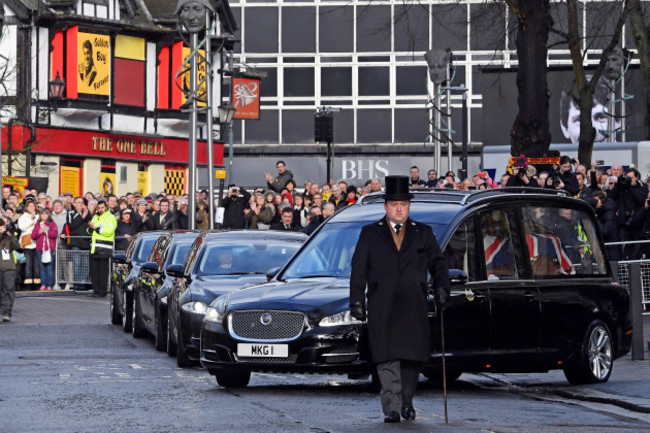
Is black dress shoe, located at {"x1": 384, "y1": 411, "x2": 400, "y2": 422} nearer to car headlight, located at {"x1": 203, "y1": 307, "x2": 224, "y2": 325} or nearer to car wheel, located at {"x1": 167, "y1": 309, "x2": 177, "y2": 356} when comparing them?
car headlight, located at {"x1": 203, "y1": 307, "x2": 224, "y2": 325}

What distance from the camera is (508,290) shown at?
15375 millimetres

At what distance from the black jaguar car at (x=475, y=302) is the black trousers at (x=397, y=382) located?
1.98 m

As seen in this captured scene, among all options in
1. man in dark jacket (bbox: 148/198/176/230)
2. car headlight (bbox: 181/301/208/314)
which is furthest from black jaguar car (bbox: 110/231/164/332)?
man in dark jacket (bbox: 148/198/176/230)

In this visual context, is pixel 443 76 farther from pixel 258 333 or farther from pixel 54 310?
pixel 258 333

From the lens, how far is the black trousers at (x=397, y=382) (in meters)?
12.1

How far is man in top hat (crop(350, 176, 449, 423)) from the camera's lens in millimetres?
12266

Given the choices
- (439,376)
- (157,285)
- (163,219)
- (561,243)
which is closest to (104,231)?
(163,219)

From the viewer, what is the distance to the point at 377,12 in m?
69.6

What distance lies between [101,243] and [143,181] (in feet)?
97.8

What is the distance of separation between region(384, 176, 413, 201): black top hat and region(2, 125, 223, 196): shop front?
42504mm

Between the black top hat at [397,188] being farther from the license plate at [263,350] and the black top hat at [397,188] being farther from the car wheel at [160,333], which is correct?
the car wheel at [160,333]

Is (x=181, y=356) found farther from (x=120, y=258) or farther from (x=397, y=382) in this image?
(x=120, y=258)

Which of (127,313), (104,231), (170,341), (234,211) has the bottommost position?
(170,341)

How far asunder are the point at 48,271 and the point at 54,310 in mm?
5548
